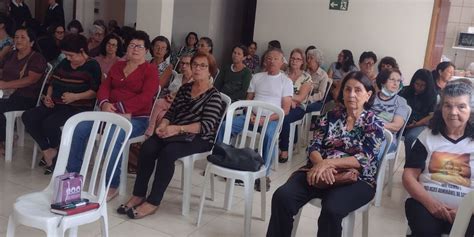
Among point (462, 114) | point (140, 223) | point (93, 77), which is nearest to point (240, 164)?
point (140, 223)

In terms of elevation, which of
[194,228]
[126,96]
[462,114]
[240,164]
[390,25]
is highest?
[390,25]

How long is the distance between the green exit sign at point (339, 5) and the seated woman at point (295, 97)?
2.00 m

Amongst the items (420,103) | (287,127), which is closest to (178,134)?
(287,127)

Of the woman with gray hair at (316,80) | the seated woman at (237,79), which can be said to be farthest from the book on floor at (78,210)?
the woman with gray hair at (316,80)

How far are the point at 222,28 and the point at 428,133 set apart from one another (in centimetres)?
575

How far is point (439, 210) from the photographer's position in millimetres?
2186

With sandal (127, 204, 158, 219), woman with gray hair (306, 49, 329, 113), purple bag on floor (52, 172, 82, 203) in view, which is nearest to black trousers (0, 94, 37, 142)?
sandal (127, 204, 158, 219)

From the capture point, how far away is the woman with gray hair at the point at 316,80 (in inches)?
204

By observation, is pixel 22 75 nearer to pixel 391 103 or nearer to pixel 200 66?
pixel 200 66

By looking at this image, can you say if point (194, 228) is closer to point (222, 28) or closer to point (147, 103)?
point (147, 103)

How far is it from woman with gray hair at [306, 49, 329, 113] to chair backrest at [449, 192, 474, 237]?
10.6 feet

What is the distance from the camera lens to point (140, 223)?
9.60ft

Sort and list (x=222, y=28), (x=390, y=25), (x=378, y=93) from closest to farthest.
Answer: (x=378, y=93)
(x=390, y=25)
(x=222, y=28)

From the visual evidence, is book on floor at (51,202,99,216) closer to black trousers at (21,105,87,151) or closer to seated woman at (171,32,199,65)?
black trousers at (21,105,87,151)
